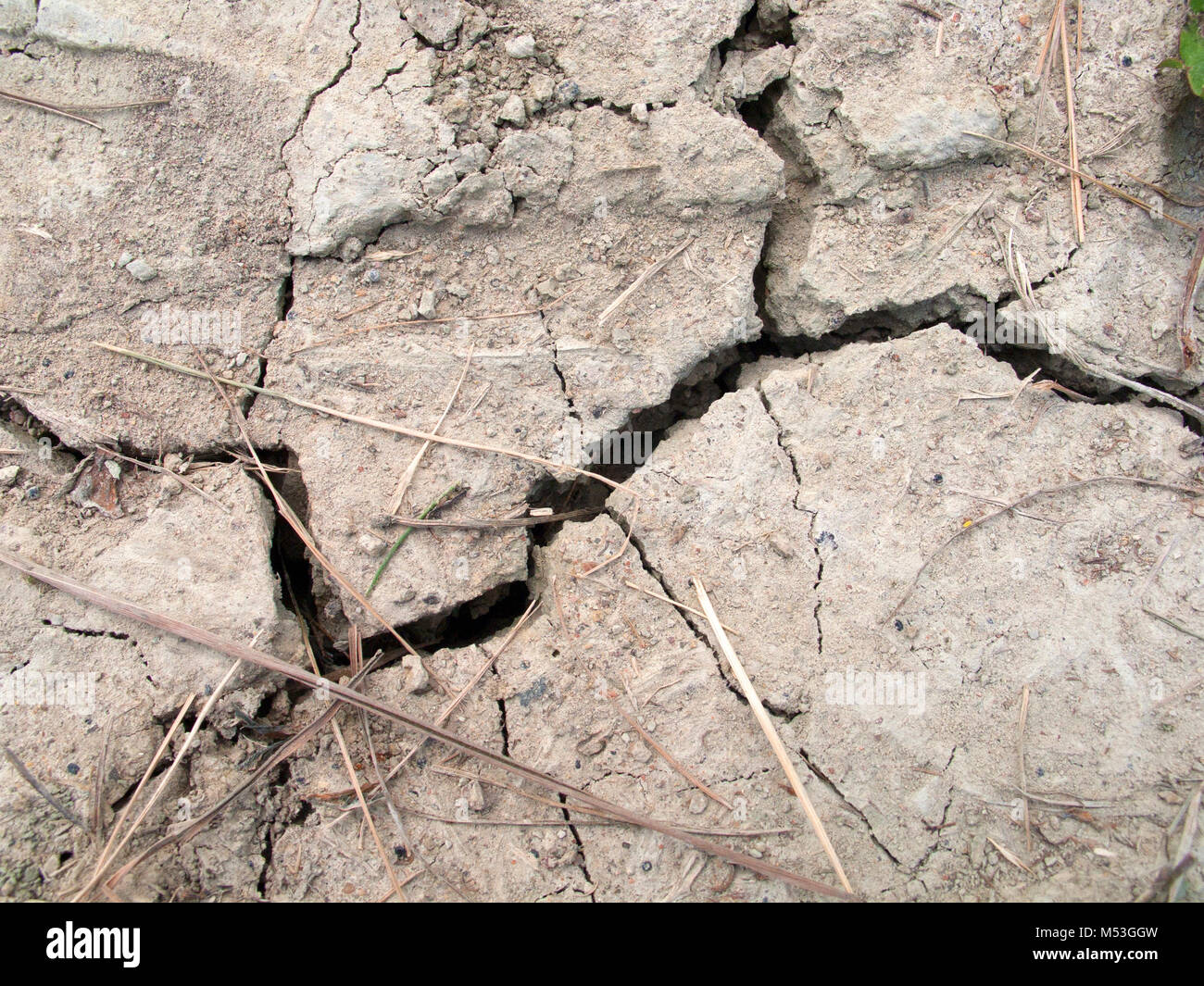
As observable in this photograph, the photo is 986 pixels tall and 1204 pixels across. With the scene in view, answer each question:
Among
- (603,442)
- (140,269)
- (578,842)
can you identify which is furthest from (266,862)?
(140,269)

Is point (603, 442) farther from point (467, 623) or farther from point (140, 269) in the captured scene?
point (140, 269)

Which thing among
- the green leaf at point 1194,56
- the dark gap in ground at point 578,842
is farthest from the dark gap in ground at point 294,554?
the green leaf at point 1194,56

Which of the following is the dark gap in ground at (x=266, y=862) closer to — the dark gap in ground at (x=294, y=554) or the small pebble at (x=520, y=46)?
the dark gap in ground at (x=294, y=554)

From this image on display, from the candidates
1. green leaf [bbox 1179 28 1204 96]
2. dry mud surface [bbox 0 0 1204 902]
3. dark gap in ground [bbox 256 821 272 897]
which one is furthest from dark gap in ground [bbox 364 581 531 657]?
green leaf [bbox 1179 28 1204 96]

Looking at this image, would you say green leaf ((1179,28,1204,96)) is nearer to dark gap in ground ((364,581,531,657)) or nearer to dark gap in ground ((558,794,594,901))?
dark gap in ground ((364,581,531,657))

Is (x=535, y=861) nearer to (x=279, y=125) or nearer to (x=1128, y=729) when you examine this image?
(x=1128, y=729)

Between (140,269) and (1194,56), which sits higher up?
(1194,56)
